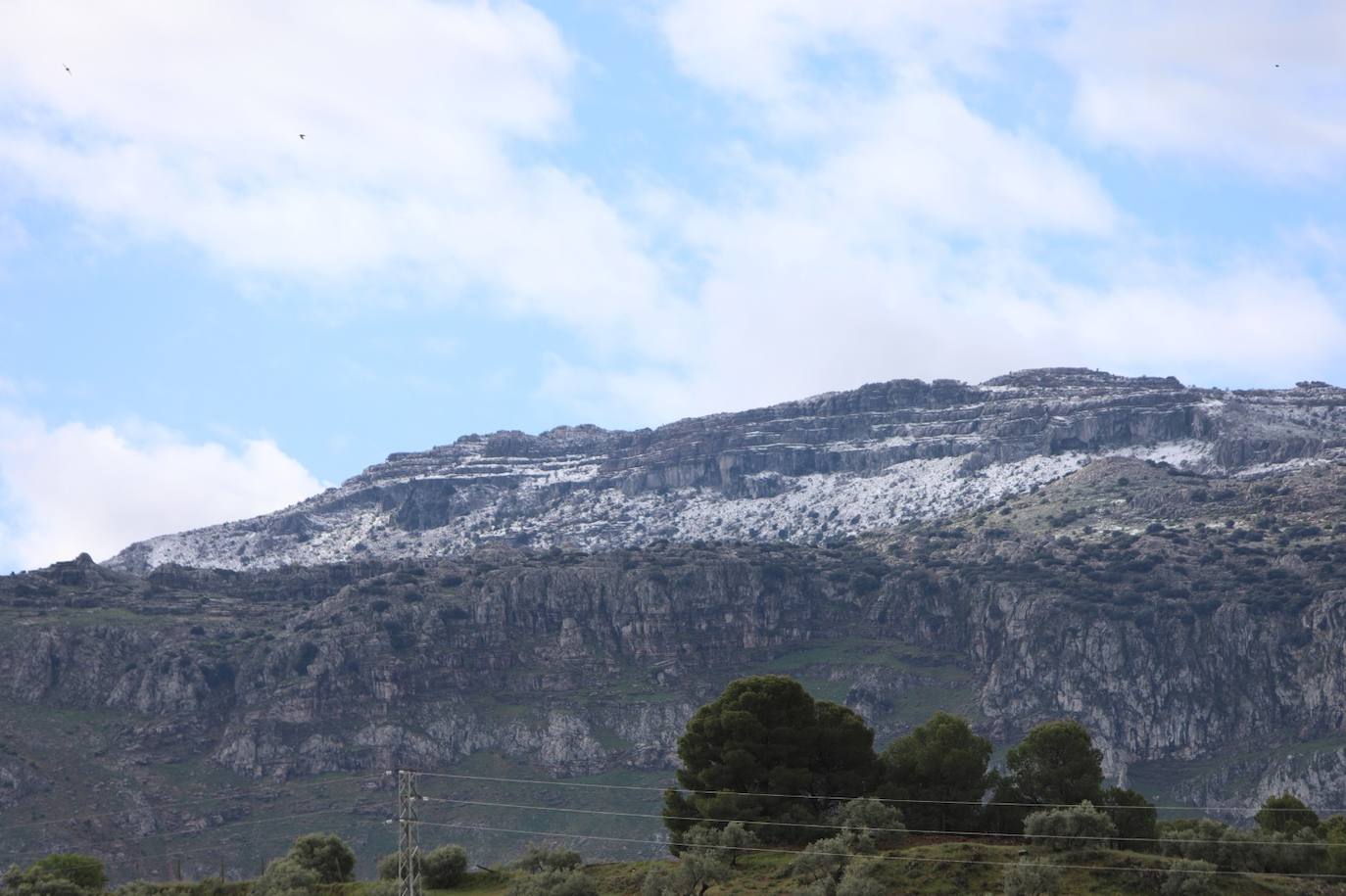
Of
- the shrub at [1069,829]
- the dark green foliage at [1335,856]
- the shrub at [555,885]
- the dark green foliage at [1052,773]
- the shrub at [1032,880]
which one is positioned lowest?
the dark green foliage at [1335,856]

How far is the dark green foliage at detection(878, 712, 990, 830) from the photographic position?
4058 inches

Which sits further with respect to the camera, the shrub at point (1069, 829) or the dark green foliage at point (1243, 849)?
the shrub at point (1069, 829)

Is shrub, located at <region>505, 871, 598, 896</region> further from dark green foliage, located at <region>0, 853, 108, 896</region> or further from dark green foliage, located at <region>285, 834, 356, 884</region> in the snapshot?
dark green foliage, located at <region>0, 853, 108, 896</region>

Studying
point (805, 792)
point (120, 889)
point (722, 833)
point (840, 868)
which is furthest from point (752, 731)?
point (120, 889)

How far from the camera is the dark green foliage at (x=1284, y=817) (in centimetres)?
10883

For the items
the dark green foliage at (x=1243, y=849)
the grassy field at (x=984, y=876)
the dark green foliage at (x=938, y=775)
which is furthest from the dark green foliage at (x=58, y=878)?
the dark green foliage at (x=1243, y=849)

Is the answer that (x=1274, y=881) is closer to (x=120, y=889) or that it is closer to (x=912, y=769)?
(x=912, y=769)

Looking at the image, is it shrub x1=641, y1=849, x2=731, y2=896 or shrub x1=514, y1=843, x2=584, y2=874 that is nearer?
shrub x1=641, y1=849, x2=731, y2=896

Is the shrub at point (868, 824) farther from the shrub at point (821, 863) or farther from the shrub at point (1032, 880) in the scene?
the shrub at point (1032, 880)

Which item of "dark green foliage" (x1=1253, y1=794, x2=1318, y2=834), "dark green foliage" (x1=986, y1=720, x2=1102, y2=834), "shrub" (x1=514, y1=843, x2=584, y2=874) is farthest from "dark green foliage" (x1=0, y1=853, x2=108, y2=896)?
"dark green foliage" (x1=1253, y1=794, x2=1318, y2=834)

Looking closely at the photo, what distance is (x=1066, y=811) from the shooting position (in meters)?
92.9

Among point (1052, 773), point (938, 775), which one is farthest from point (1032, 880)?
point (1052, 773)

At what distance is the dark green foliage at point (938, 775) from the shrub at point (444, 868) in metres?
24.6

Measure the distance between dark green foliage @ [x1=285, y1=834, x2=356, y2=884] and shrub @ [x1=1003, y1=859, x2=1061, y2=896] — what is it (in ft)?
139
